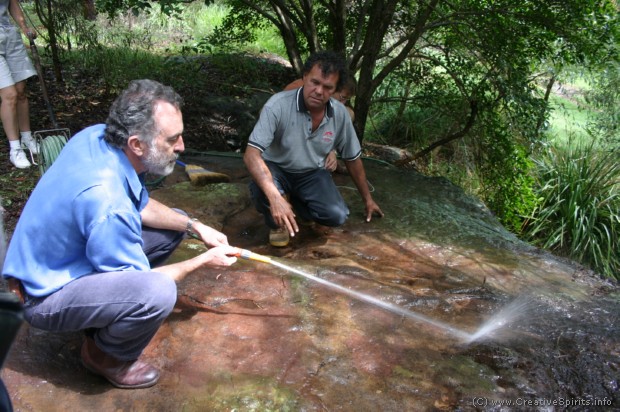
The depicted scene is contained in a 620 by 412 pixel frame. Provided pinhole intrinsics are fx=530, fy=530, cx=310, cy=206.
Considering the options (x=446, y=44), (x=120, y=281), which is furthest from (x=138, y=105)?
(x=446, y=44)

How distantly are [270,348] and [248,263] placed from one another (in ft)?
2.89

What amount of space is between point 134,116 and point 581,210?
17.7 feet

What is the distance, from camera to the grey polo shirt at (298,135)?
11.7 feet

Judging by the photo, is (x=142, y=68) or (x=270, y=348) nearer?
(x=270, y=348)

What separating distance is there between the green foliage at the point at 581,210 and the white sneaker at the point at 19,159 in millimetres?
5171

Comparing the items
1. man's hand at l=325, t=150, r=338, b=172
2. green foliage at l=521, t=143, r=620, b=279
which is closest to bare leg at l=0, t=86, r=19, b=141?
man's hand at l=325, t=150, r=338, b=172

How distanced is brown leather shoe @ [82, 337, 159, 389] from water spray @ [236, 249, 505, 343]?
637 mm

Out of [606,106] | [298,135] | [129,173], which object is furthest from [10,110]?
[606,106]

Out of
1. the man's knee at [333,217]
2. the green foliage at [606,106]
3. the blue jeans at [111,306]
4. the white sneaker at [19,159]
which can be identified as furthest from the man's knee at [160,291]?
the green foliage at [606,106]

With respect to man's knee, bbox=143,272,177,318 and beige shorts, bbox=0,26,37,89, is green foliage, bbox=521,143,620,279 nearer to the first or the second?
man's knee, bbox=143,272,177,318

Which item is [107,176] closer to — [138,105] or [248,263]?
[138,105]

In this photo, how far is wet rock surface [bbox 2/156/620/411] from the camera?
2215 millimetres

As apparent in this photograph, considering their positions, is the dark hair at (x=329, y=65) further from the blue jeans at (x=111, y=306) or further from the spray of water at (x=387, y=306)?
the blue jeans at (x=111, y=306)

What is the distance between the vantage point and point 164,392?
220cm
